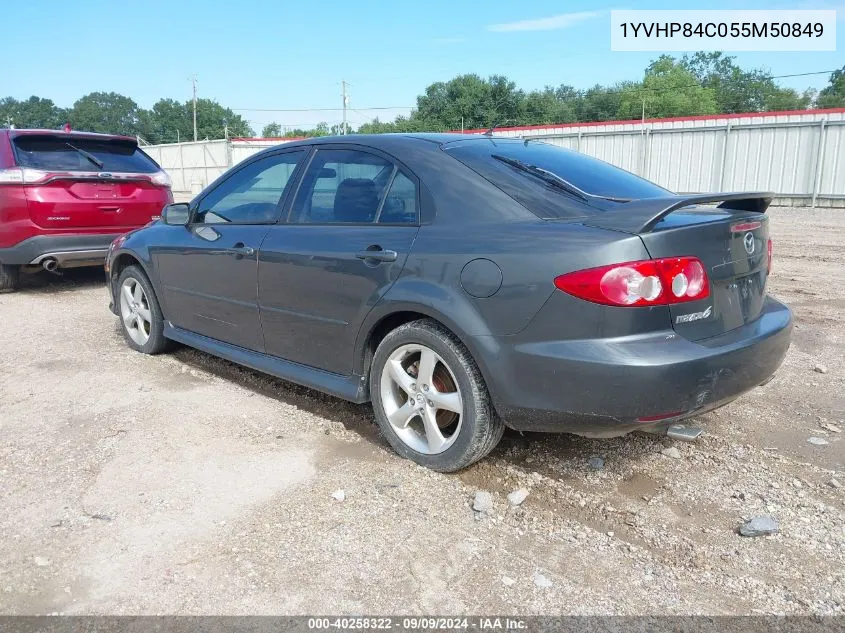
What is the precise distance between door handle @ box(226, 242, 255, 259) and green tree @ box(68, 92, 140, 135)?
110094mm

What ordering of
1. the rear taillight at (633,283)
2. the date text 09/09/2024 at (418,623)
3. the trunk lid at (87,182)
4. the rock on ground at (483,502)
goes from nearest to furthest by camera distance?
the date text 09/09/2024 at (418,623) < the rear taillight at (633,283) < the rock on ground at (483,502) < the trunk lid at (87,182)

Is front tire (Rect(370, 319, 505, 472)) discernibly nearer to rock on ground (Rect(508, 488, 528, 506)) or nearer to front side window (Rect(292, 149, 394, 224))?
rock on ground (Rect(508, 488, 528, 506))

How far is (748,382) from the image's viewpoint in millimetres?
2932

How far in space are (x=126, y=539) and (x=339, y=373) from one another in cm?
132

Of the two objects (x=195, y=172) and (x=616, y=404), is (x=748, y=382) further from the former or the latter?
(x=195, y=172)

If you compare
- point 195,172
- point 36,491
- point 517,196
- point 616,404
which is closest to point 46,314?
point 36,491

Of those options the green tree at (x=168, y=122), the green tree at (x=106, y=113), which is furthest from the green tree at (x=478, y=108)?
the green tree at (x=106, y=113)

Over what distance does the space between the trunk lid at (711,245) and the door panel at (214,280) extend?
215 centimetres

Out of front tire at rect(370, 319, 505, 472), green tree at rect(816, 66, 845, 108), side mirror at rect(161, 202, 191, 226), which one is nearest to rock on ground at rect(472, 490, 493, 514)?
front tire at rect(370, 319, 505, 472)

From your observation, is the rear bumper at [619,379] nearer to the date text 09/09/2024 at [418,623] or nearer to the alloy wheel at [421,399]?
the alloy wheel at [421,399]

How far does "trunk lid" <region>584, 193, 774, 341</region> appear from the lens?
8.71 feet

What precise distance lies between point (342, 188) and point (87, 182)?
4918mm

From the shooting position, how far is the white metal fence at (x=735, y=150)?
17641 millimetres

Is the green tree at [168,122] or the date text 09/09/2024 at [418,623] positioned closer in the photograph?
the date text 09/09/2024 at [418,623]
